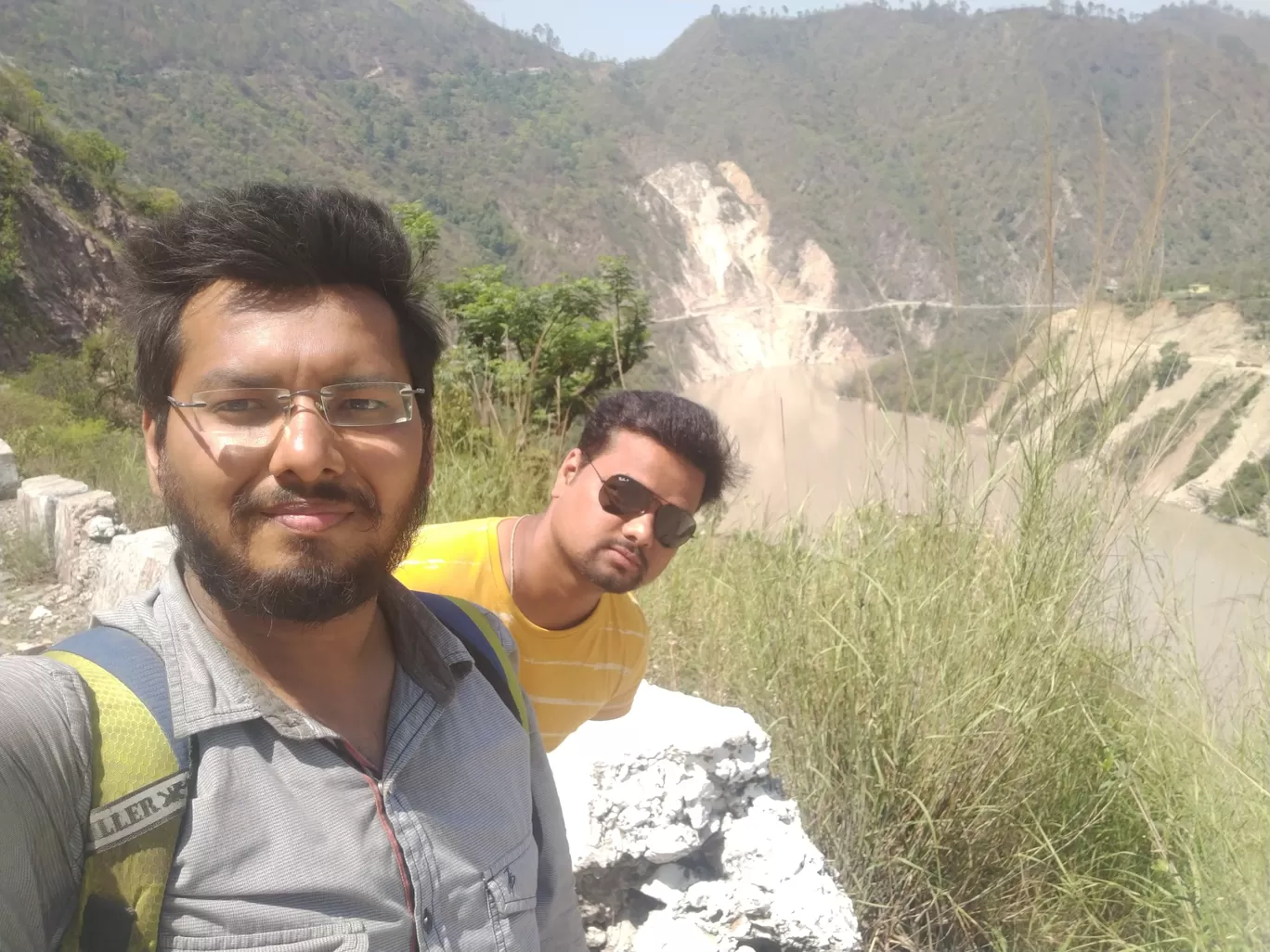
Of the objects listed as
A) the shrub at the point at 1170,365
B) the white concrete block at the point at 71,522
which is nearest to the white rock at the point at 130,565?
the white concrete block at the point at 71,522

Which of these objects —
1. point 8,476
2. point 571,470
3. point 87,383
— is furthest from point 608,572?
point 87,383

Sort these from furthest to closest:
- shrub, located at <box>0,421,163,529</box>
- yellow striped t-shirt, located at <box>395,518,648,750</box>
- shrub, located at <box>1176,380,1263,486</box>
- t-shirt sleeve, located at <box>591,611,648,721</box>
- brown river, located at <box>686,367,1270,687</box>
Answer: shrub, located at <box>0,421,163,529</box>
shrub, located at <box>1176,380,1263,486</box>
brown river, located at <box>686,367,1270,687</box>
t-shirt sleeve, located at <box>591,611,648,721</box>
yellow striped t-shirt, located at <box>395,518,648,750</box>

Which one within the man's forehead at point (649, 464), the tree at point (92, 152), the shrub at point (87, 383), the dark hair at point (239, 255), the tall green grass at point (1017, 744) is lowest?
the shrub at point (87, 383)

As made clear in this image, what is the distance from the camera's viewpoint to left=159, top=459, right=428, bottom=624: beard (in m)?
0.79

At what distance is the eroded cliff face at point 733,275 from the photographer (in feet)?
170

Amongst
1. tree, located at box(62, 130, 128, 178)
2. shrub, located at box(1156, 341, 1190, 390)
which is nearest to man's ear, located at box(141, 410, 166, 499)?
shrub, located at box(1156, 341, 1190, 390)

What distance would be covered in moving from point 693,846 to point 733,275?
207 feet

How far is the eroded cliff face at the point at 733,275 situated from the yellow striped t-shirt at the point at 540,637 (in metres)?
47.0

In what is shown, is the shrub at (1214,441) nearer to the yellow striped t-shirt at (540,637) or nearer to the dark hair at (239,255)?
the yellow striped t-shirt at (540,637)

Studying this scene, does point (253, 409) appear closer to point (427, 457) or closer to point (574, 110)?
point (427, 457)

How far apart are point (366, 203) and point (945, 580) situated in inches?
58.1

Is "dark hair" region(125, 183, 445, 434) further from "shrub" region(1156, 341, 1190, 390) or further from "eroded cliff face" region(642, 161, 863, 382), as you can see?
"eroded cliff face" region(642, 161, 863, 382)

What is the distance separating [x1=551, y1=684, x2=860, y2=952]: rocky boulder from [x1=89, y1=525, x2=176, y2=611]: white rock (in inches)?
73.1

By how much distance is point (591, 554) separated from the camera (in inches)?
61.7
